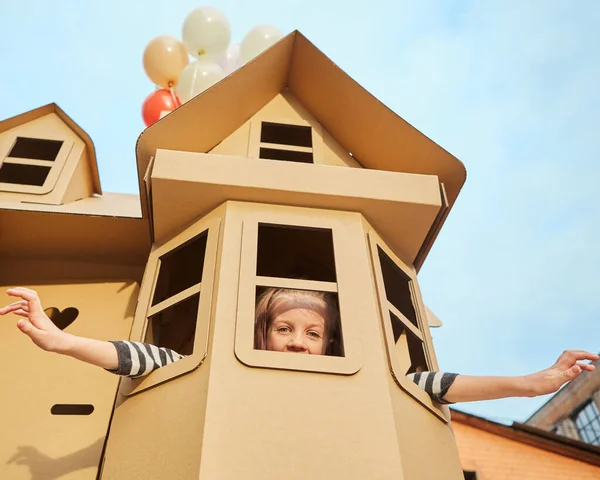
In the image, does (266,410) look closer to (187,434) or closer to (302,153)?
(187,434)

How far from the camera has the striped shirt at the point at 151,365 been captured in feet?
6.35

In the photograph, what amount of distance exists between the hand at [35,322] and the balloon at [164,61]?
3059mm

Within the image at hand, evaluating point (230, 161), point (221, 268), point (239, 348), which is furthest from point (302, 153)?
point (239, 348)

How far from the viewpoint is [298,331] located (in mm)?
2291

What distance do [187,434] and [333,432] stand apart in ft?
1.54

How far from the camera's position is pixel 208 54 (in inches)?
168

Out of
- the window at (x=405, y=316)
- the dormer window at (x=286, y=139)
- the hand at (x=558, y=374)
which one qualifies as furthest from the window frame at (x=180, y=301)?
the hand at (x=558, y=374)

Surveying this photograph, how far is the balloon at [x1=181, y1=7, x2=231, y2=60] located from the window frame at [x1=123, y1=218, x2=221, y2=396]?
2.21m

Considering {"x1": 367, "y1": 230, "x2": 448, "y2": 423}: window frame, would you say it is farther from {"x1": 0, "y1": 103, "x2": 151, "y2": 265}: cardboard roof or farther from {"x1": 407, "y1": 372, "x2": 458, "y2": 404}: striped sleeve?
{"x1": 0, "y1": 103, "x2": 151, "y2": 265}: cardboard roof

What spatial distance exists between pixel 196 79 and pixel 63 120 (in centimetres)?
101

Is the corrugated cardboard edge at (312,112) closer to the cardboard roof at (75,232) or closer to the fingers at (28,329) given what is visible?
the cardboard roof at (75,232)

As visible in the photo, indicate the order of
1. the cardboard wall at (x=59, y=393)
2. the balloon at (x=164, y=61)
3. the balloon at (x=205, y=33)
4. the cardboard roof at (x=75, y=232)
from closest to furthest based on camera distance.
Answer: the cardboard wall at (x=59, y=393) → the cardboard roof at (x=75, y=232) → the balloon at (x=205, y=33) → the balloon at (x=164, y=61)

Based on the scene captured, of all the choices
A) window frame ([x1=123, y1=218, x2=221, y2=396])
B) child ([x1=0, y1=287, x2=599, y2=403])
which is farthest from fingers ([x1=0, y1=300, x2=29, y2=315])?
window frame ([x1=123, y1=218, x2=221, y2=396])

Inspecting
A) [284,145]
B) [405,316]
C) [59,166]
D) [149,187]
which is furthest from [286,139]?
[59,166]
